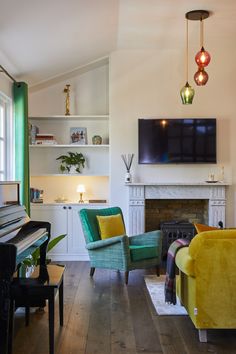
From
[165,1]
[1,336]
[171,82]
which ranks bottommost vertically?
[1,336]

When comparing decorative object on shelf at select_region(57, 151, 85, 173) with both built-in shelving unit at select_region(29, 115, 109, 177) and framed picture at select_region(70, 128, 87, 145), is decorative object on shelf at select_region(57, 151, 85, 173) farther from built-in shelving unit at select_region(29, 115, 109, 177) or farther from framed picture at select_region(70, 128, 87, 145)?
framed picture at select_region(70, 128, 87, 145)

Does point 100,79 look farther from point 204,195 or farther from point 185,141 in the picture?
point 204,195

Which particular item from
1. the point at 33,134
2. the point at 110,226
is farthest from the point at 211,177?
the point at 33,134

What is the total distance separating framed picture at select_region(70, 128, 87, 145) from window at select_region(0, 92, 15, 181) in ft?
4.02

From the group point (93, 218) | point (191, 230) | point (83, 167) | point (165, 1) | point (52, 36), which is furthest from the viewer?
point (83, 167)

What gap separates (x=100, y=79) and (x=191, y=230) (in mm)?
2849

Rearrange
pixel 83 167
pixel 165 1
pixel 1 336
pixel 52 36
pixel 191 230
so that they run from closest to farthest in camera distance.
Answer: pixel 1 336 < pixel 165 1 < pixel 52 36 < pixel 191 230 < pixel 83 167

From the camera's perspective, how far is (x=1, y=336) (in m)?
2.57

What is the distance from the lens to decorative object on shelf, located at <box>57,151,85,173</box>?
22.1 feet

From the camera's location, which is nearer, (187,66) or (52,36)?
(52,36)

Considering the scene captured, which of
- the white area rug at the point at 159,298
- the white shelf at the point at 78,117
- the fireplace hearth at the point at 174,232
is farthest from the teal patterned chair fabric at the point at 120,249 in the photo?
the white shelf at the point at 78,117

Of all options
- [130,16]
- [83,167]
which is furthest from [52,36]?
[83,167]

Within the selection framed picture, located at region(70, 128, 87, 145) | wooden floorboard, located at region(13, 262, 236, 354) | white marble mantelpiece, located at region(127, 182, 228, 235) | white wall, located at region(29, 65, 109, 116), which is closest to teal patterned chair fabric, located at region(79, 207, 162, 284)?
wooden floorboard, located at region(13, 262, 236, 354)

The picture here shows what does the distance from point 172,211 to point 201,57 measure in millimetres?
2847
